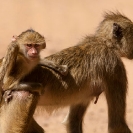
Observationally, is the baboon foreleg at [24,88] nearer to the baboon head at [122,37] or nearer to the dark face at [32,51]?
the dark face at [32,51]

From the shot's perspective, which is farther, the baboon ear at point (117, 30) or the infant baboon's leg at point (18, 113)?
the baboon ear at point (117, 30)

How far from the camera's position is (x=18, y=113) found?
247 inches

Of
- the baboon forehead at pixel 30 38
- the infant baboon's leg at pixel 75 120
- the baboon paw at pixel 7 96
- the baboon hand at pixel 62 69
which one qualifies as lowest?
the infant baboon's leg at pixel 75 120

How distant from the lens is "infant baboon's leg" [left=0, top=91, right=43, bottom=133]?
247 inches

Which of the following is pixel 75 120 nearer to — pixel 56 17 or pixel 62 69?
pixel 62 69

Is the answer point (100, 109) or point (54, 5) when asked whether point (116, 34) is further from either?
point (54, 5)

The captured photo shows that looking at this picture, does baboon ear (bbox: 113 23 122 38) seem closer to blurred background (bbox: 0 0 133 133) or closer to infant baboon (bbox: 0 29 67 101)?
infant baboon (bbox: 0 29 67 101)

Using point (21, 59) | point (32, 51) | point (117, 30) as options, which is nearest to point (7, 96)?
point (21, 59)

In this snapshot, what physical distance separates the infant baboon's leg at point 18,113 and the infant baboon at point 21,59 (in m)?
0.12

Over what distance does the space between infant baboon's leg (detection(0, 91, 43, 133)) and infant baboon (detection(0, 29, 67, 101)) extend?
12 cm

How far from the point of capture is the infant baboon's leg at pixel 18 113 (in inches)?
247

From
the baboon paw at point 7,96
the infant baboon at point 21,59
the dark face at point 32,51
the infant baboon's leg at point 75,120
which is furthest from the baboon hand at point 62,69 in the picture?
the infant baboon's leg at point 75,120

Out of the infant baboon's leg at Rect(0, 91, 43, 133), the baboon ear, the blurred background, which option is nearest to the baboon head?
the baboon ear

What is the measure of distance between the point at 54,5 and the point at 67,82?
11217 mm
